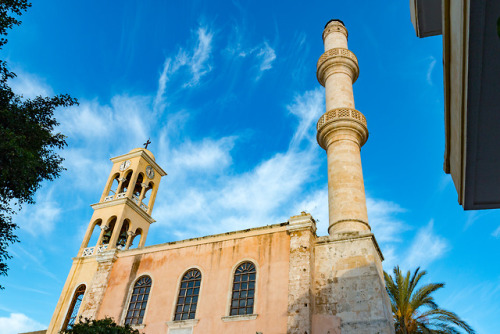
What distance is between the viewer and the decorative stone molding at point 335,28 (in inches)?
837

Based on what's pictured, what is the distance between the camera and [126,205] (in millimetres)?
21156

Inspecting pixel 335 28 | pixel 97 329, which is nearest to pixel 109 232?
pixel 97 329

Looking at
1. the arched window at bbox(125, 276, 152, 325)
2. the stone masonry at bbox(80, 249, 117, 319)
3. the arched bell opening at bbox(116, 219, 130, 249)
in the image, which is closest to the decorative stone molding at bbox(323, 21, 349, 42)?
the arched bell opening at bbox(116, 219, 130, 249)

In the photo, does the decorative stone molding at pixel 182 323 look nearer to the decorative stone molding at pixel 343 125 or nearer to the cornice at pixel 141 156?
the decorative stone molding at pixel 343 125

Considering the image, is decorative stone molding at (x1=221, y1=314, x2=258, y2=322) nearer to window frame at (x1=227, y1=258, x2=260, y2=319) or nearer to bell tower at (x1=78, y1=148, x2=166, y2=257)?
window frame at (x1=227, y1=258, x2=260, y2=319)

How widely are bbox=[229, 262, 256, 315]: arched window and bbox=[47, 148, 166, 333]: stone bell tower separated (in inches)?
231

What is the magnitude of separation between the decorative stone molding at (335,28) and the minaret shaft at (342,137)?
72 centimetres

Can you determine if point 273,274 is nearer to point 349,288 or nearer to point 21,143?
point 349,288

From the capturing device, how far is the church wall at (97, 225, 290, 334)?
43.1 ft

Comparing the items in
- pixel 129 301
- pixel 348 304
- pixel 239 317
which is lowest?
pixel 239 317

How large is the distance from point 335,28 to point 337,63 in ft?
12.3

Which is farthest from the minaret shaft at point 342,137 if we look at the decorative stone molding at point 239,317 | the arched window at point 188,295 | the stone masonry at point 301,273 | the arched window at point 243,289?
the arched window at point 188,295

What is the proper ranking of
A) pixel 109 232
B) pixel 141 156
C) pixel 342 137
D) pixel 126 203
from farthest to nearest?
pixel 141 156
pixel 126 203
pixel 109 232
pixel 342 137

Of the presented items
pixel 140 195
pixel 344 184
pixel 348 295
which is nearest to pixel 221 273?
pixel 348 295
